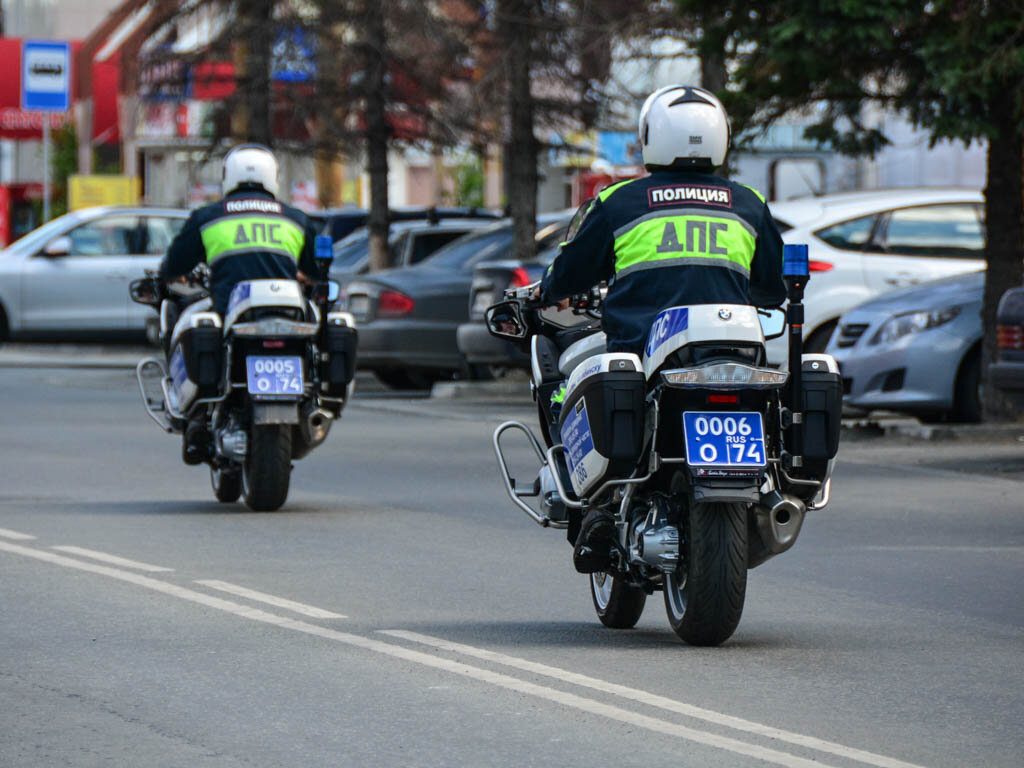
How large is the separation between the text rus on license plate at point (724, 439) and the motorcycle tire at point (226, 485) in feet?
17.2

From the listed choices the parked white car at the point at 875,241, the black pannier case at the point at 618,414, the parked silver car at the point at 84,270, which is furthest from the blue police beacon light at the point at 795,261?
the parked silver car at the point at 84,270

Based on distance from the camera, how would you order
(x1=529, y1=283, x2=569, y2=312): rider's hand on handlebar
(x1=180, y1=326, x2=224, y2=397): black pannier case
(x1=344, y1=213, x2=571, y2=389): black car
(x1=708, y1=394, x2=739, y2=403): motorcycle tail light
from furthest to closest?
(x1=344, y1=213, x2=571, y2=389): black car < (x1=180, y1=326, x2=224, y2=397): black pannier case < (x1=529, y1=283, x2=569, y2=312): rider's hand on handlebar < (x1=708, y1=394, x2=739, y2=403): motorcycle tail light

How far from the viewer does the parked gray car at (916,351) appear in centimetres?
1588

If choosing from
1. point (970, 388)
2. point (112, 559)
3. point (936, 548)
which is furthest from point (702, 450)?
point (970, 388)

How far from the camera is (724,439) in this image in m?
7.20

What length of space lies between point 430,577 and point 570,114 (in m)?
16.3

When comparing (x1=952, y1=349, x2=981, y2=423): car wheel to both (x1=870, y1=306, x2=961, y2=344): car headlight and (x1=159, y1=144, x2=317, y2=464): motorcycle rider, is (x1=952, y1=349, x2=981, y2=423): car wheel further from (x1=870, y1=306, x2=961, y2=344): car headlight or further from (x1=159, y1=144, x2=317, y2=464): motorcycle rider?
(x1=159, y1=144, x2=317, y2=464): motorcycle rider

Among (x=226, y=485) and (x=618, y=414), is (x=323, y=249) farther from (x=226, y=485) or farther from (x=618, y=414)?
(x=618, y=414)

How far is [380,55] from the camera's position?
27266 mm

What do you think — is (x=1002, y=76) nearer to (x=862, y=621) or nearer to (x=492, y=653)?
(x=862, y=621)

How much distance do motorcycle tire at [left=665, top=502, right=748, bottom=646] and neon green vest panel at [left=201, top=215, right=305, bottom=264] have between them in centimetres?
529

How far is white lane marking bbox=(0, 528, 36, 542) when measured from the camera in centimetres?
1070

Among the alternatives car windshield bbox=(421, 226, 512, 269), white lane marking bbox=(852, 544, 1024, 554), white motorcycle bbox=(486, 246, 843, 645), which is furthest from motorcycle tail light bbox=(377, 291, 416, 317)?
white motorcycle bbox=(486, 246, 843, 645)

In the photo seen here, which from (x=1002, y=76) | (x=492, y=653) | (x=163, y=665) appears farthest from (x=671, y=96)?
(x=1002, y=76)
